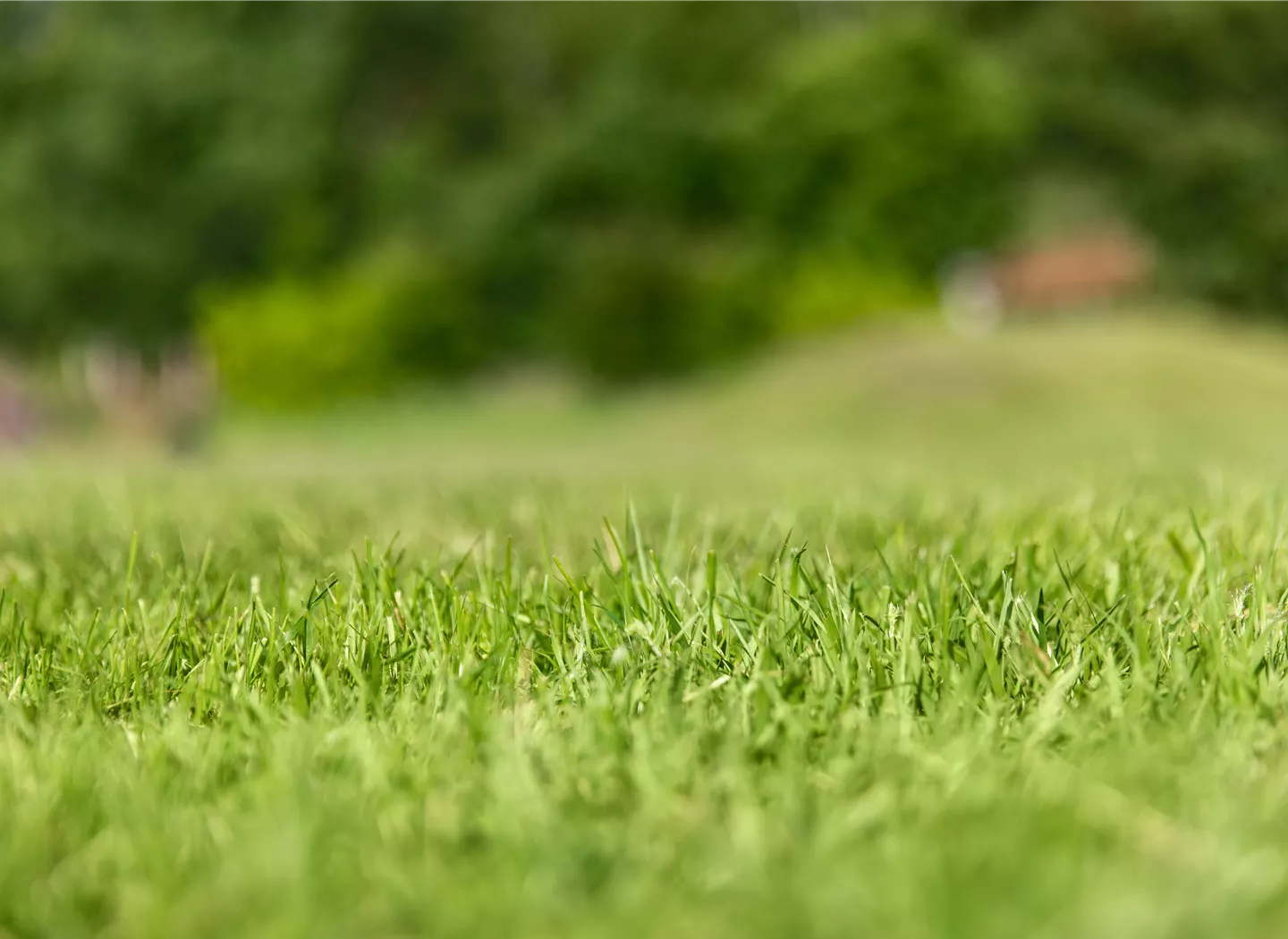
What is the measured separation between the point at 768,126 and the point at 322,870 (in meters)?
41.2

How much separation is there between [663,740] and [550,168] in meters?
42.1

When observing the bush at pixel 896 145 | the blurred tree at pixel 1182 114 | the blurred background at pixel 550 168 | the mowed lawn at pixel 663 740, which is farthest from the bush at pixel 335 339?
the mowed lawn at pixel 663 740

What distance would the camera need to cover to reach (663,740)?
1.39 metres

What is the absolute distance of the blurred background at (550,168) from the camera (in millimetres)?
37500

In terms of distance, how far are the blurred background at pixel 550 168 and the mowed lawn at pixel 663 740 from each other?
33.0m

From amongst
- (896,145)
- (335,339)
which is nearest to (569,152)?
(335,339)

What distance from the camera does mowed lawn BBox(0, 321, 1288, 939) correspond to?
3.25 feet

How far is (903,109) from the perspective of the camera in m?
37.5

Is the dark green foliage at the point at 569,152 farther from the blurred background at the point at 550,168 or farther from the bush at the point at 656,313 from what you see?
the bush at the point at 656,313

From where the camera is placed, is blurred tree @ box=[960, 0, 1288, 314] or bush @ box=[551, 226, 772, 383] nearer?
bush @ box=[551, 226, 772, 383]

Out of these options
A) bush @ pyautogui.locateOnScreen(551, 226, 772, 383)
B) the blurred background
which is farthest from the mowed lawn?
the blurred background

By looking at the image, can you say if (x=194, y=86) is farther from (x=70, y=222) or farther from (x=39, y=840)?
(x=39, y=840)

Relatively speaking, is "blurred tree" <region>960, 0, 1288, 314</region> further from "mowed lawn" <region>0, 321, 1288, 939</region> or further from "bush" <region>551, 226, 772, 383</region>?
"mowed lawn" <region>0, 321, 1288, 939</region>

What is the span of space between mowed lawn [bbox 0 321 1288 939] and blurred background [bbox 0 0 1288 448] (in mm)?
32999
